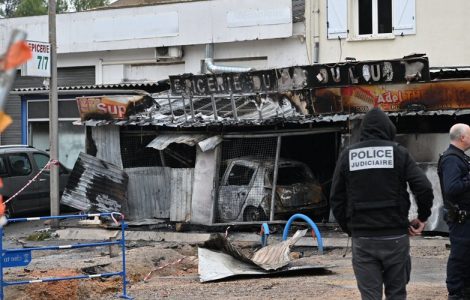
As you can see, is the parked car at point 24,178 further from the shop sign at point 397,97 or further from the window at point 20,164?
the shop sign at point 397,97

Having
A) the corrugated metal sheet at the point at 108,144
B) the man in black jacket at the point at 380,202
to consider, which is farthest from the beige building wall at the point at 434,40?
the man in black jacket at the point at 380,202

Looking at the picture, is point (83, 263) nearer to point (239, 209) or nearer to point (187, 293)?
point (187, 293)

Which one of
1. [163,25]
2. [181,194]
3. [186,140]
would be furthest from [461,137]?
[163,25]

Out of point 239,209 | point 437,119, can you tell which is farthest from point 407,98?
point 239,209

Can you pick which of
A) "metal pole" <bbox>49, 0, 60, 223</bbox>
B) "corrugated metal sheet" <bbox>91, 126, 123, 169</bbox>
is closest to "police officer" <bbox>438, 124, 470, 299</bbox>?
"metal pole" <bbox>49, 0, 60, 223</bbox>

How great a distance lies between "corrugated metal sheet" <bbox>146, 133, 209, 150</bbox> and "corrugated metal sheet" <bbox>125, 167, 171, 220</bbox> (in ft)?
2.37

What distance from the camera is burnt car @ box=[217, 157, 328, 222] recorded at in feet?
51.1

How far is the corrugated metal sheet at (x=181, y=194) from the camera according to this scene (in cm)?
1661

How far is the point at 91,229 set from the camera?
1644cm

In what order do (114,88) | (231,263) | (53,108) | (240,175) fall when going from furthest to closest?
(114,88) → (53,108) → (240,175) → (231,263)

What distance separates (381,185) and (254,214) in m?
10.1

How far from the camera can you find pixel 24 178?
18453 mm

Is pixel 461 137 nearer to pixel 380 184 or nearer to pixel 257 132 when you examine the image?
pixel 380 184

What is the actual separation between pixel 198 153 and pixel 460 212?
981cm
